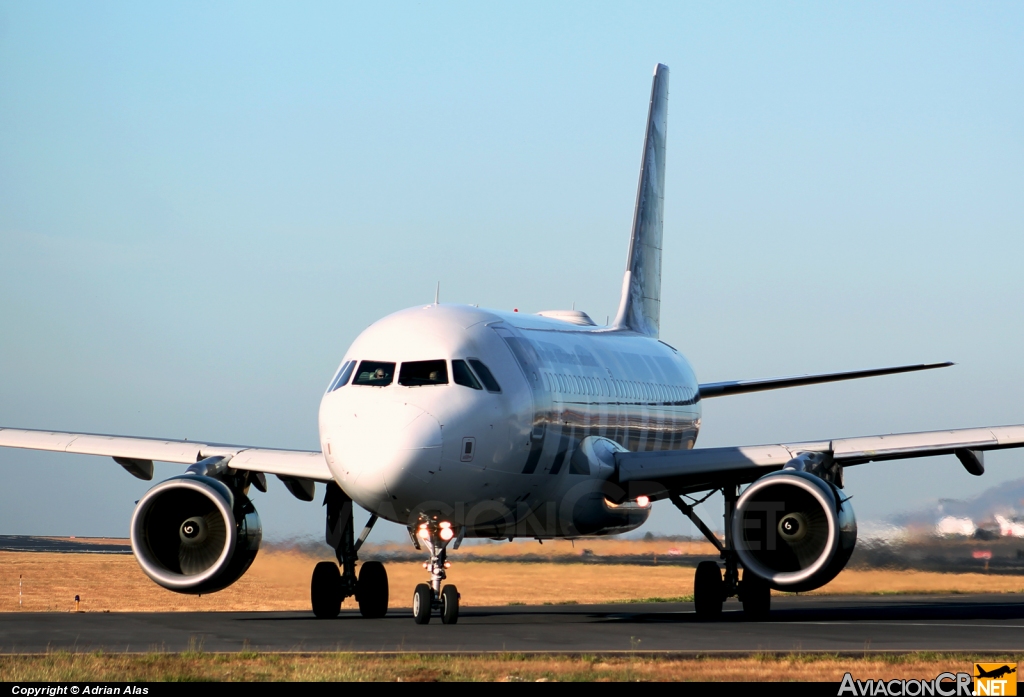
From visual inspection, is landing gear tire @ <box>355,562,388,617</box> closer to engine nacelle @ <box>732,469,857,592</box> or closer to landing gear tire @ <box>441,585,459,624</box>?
landing gear tire @ <box>441,585,459,624</box>

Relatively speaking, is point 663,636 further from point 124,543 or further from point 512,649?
point 124,543

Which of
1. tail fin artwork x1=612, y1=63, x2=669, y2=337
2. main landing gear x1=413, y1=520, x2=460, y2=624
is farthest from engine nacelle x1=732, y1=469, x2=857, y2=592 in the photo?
tail fin artwork x1=612, y1=63, x2=669, y2=337

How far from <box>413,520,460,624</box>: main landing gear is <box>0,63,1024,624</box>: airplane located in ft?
0.09

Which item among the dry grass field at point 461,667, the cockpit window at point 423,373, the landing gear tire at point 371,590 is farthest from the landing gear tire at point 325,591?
the dry grass field at point 461,667

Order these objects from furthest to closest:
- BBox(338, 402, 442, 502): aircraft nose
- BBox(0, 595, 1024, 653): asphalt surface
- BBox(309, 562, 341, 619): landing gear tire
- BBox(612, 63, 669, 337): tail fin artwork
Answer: BBox(612, 63, 669, 337): tail fin artwork, BBox(309, 562, 341, 619): landing gear tire, BBox(338, 402, 442, 502): aircraft nose, BBox(0, 595, 1024, 653): asphalt surface

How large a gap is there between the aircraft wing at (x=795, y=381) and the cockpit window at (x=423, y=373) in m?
11.6

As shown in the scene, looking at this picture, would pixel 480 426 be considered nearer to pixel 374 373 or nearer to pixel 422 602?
pixel 374 373

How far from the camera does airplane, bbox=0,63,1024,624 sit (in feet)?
68.0

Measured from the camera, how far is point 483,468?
838 inches

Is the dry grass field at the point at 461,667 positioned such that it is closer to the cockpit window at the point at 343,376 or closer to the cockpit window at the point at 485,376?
the cockpit window at the point at 343,376

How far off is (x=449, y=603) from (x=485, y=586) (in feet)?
28.5

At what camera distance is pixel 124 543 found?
275ft

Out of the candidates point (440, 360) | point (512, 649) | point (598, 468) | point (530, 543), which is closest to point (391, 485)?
point (440, 360)

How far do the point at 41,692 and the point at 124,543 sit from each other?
2894 inches
